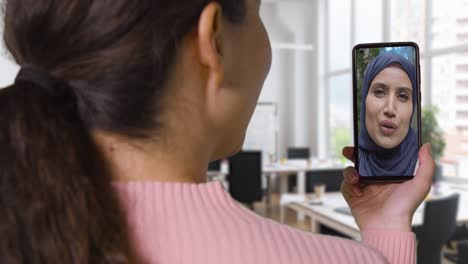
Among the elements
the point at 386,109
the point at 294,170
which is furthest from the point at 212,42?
the point at 294,170

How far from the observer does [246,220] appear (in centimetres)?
50

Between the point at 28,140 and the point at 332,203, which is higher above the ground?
the point at 28,140

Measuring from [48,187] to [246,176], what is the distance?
15.7ft

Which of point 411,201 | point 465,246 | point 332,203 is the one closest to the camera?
point 411,201

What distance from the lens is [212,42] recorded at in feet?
1.60

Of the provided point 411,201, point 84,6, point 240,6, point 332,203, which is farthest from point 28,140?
point 332,203

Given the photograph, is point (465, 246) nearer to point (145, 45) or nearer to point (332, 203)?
point (332, 203)

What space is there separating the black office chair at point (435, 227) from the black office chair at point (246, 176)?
2.55 metres

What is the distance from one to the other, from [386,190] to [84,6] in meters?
0.71

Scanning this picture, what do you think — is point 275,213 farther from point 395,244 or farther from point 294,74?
point 395,244

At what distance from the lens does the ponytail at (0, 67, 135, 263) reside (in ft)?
1.45

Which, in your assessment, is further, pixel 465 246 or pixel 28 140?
pixel 465 246

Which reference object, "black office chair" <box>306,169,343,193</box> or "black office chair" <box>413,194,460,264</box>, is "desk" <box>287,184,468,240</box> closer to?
"black office chair" <box>413,194,460,264</box>

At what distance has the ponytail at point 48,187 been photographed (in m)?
0.44
